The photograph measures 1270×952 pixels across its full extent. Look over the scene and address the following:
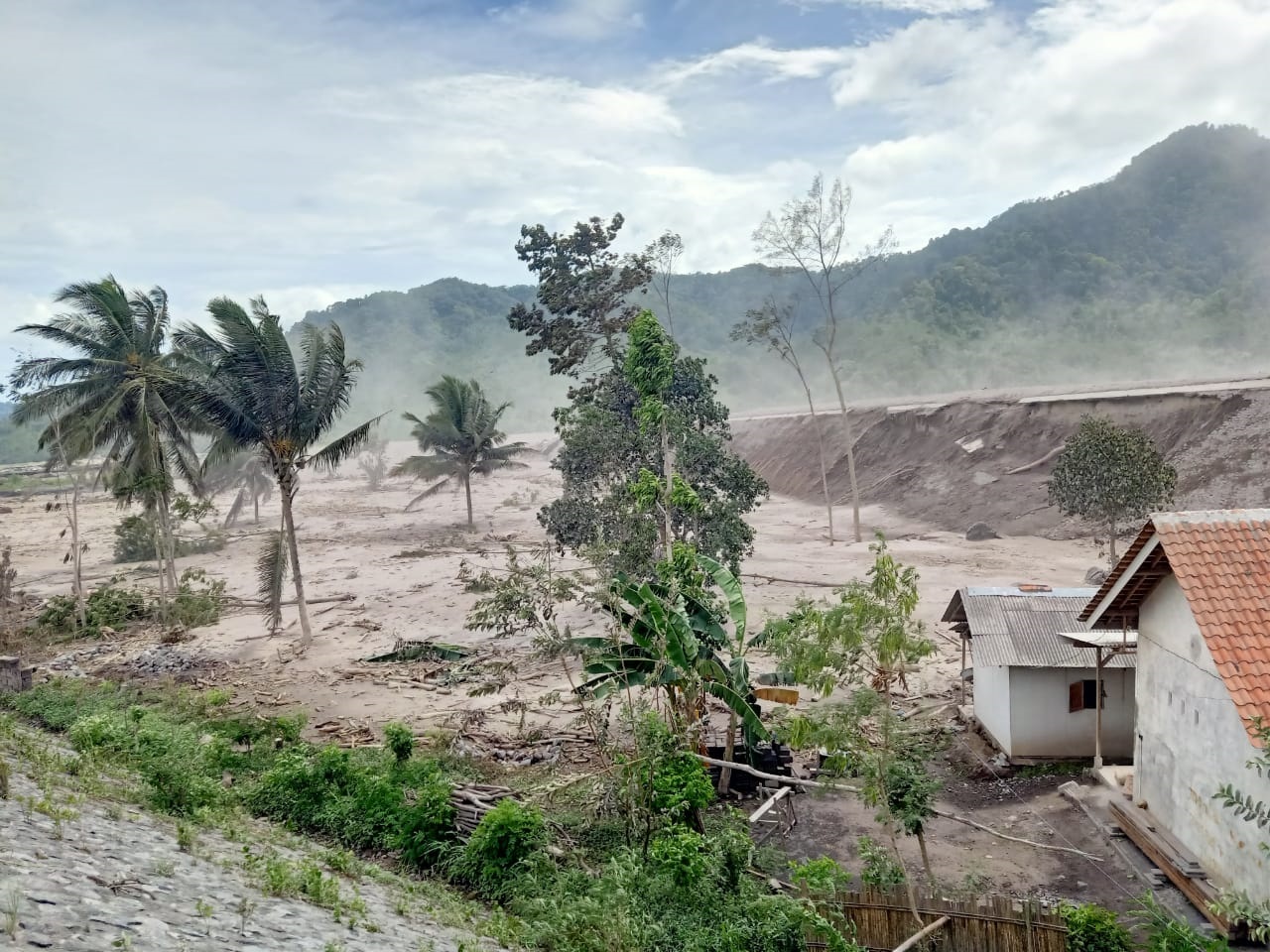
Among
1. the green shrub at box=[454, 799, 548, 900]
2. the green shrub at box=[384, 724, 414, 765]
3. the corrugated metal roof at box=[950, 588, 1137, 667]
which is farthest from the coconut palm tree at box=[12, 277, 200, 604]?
the corrugated metal roof at box=[950, 588, 1137, 667]

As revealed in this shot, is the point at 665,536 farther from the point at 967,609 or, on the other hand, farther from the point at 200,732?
the point at 200,732

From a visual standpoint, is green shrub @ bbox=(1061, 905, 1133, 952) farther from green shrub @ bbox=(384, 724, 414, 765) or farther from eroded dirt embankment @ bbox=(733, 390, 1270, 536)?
eroded dirt embankment @ bbox=(733, 390, 1270, 536)

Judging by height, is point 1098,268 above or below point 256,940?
above

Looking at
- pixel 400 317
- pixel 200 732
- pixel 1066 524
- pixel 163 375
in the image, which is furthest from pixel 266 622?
pixel 400 317

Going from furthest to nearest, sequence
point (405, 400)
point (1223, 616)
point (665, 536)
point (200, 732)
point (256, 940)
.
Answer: point (405, 400) < point (665, 536) < point (200, 732) < point (1223, 616) < point (256, 940)

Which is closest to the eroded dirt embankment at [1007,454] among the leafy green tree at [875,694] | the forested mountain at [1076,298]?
the forested mountain at [1076,298]

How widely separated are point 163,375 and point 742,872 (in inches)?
728

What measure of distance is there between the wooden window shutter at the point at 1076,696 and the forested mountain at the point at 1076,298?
28.5 meters

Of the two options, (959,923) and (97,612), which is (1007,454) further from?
(97,612)

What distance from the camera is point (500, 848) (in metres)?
9.38

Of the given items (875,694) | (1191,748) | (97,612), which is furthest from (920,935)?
(97,612)

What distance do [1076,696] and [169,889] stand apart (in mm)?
11920

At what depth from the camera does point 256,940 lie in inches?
229

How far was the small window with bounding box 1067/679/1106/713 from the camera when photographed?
12.8 meters
